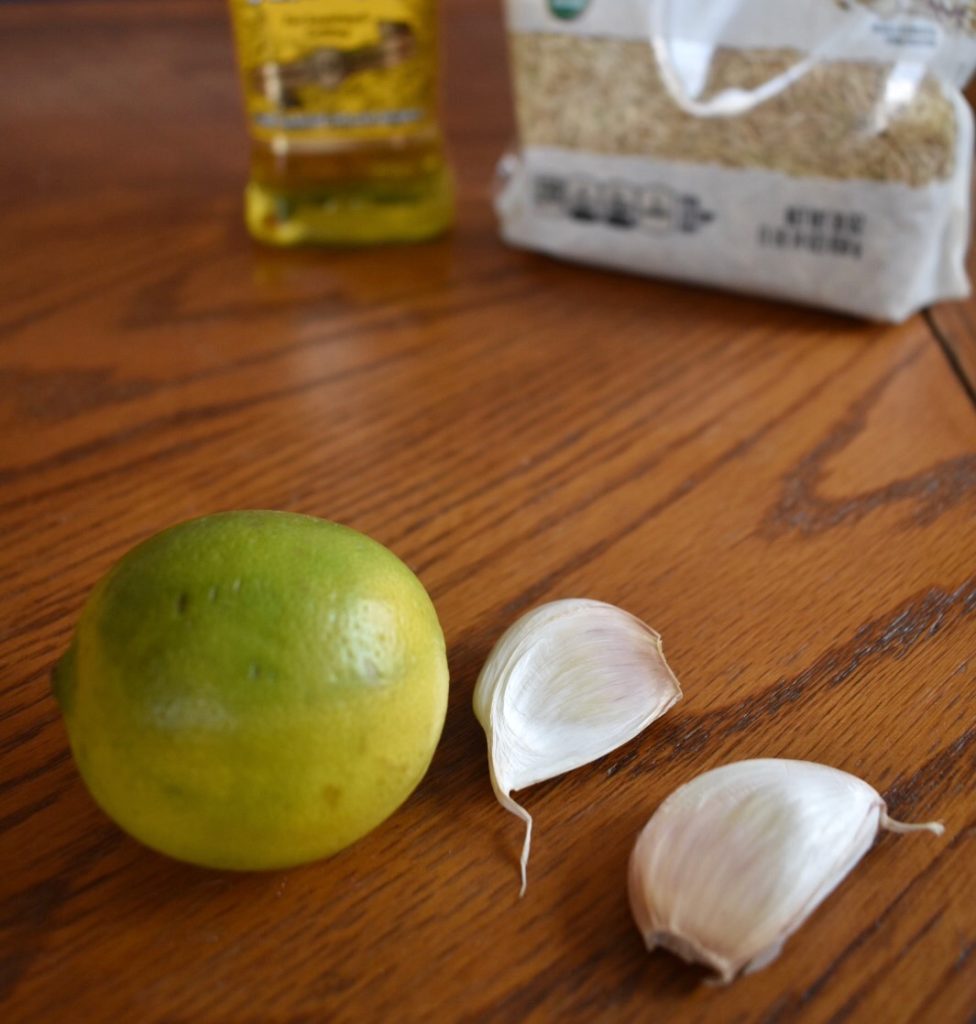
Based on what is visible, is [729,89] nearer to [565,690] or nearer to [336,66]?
[336,66]

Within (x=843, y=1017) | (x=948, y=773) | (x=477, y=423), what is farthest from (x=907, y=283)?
(x=843, y=1017)

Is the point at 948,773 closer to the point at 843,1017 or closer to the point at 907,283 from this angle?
the point at 843,1017

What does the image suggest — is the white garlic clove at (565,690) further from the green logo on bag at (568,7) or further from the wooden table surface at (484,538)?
the green logo on bag at (568,7)

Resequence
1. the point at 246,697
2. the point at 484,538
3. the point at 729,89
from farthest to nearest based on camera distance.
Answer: the point at 729,89
the point at 484,538
the point at 246,697

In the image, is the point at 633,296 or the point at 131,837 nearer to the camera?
the point at 131,837

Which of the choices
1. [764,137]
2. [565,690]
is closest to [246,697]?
[565,690]

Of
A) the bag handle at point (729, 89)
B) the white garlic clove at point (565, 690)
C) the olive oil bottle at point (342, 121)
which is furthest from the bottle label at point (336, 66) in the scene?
the white garlic clove at point (565, 690)
